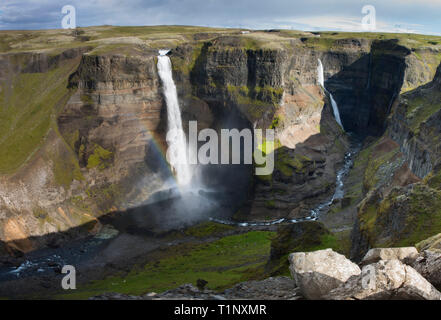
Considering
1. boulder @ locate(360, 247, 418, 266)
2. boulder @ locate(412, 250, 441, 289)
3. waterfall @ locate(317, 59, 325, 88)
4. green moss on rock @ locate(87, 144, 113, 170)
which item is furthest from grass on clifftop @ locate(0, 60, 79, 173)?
waterfall @ locate(317, 59, 325, 88)

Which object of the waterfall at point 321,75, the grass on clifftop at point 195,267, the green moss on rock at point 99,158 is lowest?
the grass on clifftop at point 195,267

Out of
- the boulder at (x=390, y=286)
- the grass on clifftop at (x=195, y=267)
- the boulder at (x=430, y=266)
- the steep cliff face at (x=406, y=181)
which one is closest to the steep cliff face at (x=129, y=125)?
the steep cliff face at (x=406, y=181)

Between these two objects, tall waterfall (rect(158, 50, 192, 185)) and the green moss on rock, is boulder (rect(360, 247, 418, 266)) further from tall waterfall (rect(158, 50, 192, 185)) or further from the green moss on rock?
tall waterfall (rect(158, 50, 192, 185))

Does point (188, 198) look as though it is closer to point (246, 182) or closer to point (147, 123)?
point (246, 182)

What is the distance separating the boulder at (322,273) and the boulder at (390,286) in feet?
6.86

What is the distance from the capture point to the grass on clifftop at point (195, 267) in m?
44.0

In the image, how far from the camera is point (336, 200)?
77.6 m

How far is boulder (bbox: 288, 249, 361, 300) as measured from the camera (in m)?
16.8

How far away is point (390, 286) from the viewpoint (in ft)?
45.7

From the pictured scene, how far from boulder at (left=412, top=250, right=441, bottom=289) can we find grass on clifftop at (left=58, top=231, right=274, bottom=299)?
24024 mm

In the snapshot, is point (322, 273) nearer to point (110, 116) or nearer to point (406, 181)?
point (406, 181)

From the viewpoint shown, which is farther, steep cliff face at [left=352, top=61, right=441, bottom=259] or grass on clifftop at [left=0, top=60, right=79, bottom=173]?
grass on clifftop at [left=0, top=60, right=79, bottom=173]

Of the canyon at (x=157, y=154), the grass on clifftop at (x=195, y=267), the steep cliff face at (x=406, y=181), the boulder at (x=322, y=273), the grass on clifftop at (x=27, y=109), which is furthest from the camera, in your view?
the grass on clifftop at (x=27, y=109)

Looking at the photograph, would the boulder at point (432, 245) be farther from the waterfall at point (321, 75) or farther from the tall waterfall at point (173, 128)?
the waterfall at point (321, 75)
